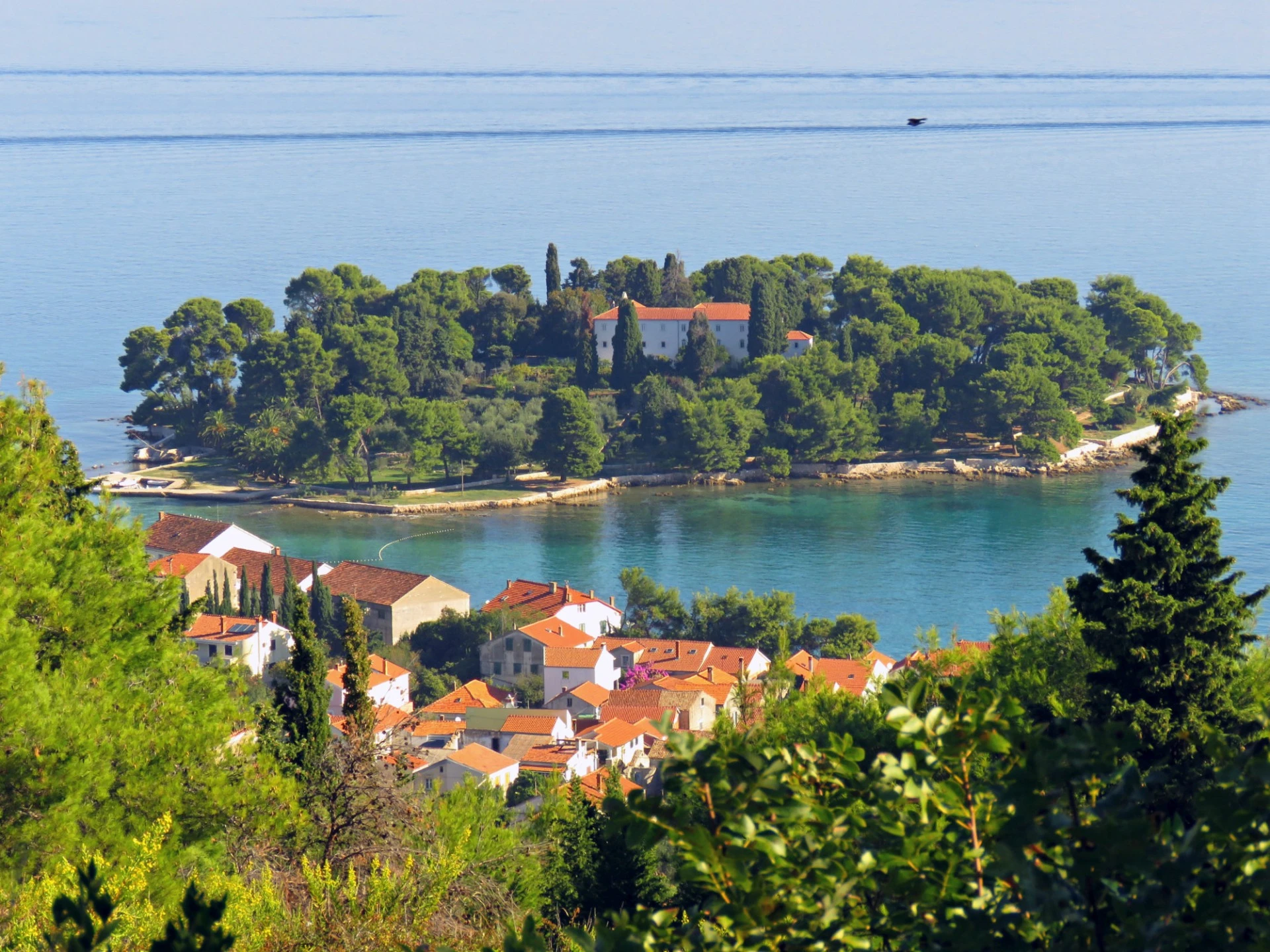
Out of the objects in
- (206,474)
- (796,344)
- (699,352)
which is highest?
(796,344)

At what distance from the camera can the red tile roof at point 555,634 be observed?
15906mm

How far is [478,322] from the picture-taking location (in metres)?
31.5

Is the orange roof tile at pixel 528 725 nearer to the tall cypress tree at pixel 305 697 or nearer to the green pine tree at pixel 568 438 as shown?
the tall cypress tree at pixel 305 697

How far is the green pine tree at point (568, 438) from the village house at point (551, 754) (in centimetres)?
1278

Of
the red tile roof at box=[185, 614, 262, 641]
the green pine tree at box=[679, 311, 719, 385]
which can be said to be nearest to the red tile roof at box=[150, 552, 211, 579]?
the red tile roof at box=[185, 614, 262, 641]

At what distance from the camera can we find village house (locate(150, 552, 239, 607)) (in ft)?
59.8

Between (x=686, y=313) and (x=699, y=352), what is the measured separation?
1.73 metres

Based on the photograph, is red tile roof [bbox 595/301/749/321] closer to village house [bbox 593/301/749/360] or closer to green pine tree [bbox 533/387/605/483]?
village house [bbox 593/301/749/360]

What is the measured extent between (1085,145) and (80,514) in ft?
233

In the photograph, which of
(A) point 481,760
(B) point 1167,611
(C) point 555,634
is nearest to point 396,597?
(C) point 555,634

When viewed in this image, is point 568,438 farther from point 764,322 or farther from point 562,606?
point 562,606

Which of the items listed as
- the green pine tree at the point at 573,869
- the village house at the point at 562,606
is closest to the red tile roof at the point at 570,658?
the village house at the point at 562,606

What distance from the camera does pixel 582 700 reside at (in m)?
14.5

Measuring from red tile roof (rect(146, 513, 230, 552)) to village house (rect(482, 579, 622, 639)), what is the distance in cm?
407
